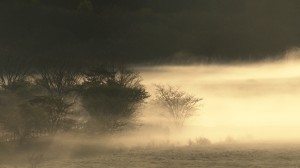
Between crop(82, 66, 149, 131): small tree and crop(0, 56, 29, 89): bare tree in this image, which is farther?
crop(0, 56, 29, 89): bare tree

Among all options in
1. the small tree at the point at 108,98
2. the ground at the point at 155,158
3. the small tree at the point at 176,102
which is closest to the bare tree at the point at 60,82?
the small tree at the point at 108,98

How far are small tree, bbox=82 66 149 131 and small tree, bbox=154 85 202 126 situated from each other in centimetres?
2345

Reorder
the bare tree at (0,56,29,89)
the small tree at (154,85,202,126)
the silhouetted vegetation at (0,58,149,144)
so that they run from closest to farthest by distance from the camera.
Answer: the silhouetted vegetation at (0,58,149,144) < the bare tree at (0,56,29,89) < the small tree at (154,85,202,126)

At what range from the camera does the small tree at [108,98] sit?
12562 cm

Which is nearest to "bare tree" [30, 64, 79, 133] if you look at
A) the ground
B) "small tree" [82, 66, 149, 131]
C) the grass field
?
"small tree" [82, 66, 149, 131]

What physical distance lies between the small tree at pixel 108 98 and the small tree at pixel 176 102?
76.9ft

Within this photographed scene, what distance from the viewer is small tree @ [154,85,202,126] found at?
161750 millimetres

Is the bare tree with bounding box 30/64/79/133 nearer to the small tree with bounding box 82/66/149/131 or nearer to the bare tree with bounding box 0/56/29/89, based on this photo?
the small tree with bounding box 82/66/149/131

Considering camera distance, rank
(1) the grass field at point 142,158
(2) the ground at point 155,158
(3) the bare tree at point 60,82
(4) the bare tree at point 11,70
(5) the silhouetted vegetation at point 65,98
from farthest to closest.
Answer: (3) the bare tree at point 60,82 → (4) the bare tree at point 11,70 → (5) the silhouetted vegetation at point 65,98 → (1) the grass field at point 142,158 → (2) the ground at point 155,158

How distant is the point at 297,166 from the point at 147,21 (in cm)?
7219

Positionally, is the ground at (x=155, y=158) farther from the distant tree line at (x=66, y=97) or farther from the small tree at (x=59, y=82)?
the small tree at (x=59, y=82)

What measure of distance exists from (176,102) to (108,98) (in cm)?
4130

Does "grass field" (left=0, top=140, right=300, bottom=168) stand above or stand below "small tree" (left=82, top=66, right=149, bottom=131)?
below

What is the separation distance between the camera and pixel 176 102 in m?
166
